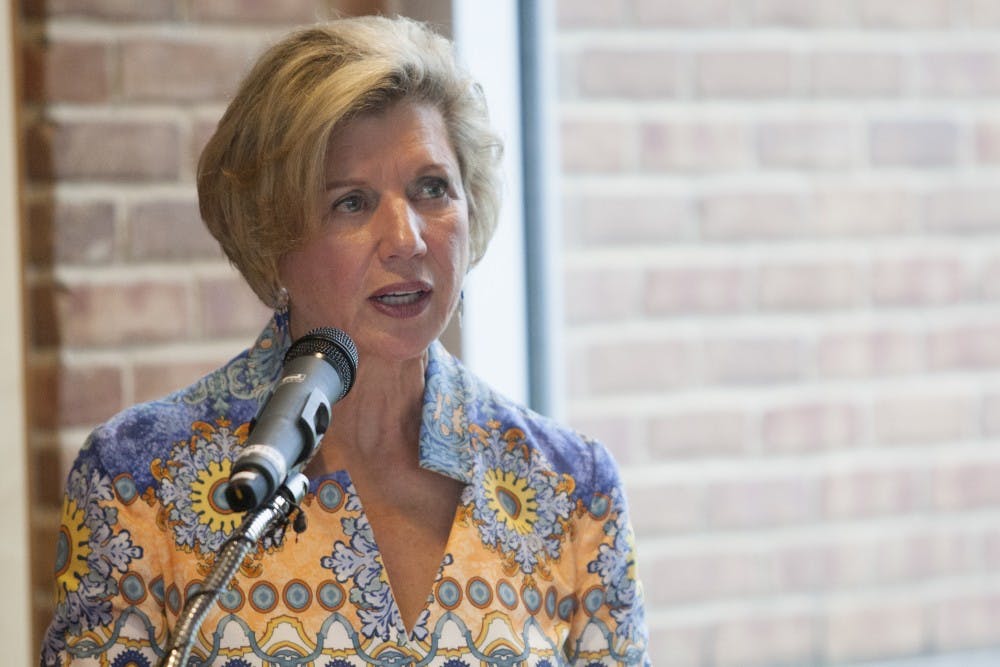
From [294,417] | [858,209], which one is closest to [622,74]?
[858,209]

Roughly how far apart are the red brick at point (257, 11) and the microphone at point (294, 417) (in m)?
1.04

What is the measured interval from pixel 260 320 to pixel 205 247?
0.15 m

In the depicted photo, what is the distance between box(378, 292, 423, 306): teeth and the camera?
157 centimetres

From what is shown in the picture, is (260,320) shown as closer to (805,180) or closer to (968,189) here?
(805,180)

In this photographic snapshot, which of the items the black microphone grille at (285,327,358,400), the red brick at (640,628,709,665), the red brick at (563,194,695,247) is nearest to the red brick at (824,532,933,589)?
the red brick at (640,628,709,665)

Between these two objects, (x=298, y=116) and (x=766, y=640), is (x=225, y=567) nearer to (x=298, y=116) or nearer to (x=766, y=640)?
(x=298, y=116)

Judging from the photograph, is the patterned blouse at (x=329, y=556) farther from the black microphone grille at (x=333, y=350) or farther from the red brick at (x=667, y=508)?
the red brick at (x=667, y=508)

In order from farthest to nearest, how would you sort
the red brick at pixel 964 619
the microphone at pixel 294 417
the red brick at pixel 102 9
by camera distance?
1. the red brick at pixel 964 619
2. the red brick at pixel 102 9
3. the microphone at pixel 294 417

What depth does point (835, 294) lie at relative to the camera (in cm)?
241

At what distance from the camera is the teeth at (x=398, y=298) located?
1.57 m

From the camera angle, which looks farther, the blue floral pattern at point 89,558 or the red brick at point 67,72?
the red brick at point 67,72

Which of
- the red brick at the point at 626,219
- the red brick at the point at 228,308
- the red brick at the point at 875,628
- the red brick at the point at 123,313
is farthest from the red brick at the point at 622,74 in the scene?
the red brick at the point at 875,628

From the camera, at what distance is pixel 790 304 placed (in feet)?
7.86

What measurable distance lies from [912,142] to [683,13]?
18.9 inches
